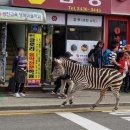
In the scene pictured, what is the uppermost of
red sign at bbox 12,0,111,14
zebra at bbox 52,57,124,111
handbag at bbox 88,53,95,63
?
red sign at bbox 12,0,111,14

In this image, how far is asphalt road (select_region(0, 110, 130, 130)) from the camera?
35.3ft

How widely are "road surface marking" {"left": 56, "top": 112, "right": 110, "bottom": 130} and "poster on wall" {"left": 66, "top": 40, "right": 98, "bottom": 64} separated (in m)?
6.15

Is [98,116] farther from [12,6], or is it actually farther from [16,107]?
[12,6]

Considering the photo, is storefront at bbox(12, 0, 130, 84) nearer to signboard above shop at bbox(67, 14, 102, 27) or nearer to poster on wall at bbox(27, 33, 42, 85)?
signboard above shop at bbox(67, 14, 102, 27)

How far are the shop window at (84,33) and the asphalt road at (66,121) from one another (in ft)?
20.2

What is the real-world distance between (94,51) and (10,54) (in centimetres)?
341

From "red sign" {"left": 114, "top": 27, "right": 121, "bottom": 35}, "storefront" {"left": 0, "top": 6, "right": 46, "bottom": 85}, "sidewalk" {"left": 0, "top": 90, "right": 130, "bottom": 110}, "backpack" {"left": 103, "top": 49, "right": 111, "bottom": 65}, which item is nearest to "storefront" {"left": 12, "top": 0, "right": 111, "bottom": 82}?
"storefront" {"left": 0, "top": 6, "right": 46, "bottom": 85}

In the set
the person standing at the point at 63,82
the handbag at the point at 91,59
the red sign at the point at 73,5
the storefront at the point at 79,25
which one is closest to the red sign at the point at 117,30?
the storefront at the point at 79,25

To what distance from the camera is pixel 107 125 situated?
11.1 m

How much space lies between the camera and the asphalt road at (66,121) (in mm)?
10748

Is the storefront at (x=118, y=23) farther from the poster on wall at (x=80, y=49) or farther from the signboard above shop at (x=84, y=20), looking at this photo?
the poster on wall at (x=80, y=49)

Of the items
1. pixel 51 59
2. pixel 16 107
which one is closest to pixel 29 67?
pixel 51 59

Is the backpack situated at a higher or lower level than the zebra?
higher

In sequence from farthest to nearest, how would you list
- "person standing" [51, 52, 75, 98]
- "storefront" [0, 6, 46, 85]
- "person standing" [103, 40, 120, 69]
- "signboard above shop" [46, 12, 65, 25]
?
"signboard above shop" [46, 12, 65, 25] < "person standing" [103, 40, 120, 69] < "storefront" [0, 6, 46, 85] < "person standing" [51, 52, 75, 98]
